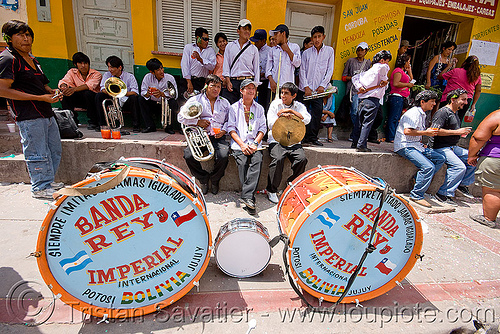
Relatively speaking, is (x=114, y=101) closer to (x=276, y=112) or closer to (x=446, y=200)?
(x=276, y=112)

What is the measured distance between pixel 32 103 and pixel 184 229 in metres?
3.11

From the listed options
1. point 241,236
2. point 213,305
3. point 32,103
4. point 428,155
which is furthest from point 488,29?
point 32,103

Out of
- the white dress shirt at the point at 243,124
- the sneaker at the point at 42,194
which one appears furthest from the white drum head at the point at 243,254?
the sneaker at the point at 42,194

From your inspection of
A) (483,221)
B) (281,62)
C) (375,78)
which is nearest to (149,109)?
(281,62)

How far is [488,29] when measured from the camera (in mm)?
6766

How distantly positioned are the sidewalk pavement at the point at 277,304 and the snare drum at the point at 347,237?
21 centimetres

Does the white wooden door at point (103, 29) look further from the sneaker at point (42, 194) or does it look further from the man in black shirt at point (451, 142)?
the man in black shirt at point (451, 142)

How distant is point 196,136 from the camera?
12.4 feet

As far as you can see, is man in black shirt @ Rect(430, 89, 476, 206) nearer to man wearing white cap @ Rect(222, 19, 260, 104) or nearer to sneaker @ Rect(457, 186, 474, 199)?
sneaker @ Rect(457, 186, 474, 199)

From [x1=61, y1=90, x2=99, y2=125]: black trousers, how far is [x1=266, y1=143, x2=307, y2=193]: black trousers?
13.3 ft

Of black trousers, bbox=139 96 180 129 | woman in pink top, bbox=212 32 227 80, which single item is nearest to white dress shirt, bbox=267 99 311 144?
woman in pink top, bbox=212 32 227 80

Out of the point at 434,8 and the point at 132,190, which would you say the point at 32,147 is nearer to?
the point at 132,190

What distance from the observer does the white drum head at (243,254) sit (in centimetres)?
217

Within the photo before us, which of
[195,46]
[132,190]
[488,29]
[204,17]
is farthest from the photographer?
[488,29]
